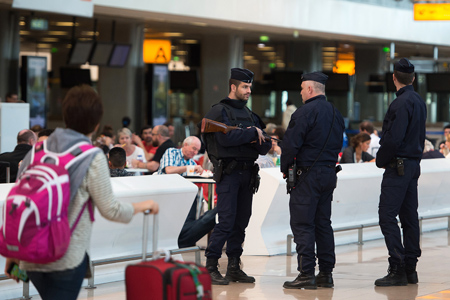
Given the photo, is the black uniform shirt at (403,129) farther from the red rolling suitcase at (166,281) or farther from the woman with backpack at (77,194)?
the woman with backpack at (77,194)

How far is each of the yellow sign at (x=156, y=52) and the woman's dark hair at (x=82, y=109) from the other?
20071 mm

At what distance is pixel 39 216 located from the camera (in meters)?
3.42

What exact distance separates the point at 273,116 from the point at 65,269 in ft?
85.0

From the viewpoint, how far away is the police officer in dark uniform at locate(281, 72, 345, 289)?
21.8 feet

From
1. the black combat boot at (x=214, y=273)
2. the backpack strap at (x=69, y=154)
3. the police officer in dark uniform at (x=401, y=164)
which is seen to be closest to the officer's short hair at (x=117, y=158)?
the black combat boot at (x=214, y=273)

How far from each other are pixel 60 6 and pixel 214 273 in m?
8.47

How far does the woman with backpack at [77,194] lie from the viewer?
356 cm

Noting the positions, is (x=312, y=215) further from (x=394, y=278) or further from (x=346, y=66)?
(x=346, y=66)

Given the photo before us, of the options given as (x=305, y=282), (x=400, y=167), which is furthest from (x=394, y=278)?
(x=400, y=167)

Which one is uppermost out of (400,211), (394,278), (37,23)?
(37,23)

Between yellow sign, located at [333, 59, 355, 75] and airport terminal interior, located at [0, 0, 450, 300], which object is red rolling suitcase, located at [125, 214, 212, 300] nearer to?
airport terminal interior, located at [0, 0, 450, 300]

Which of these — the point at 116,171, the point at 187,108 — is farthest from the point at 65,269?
the point at 187,108

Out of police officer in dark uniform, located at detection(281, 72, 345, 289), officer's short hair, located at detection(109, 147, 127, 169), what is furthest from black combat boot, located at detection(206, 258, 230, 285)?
officer's short hair, located at detection(109, 147, 127, 169)

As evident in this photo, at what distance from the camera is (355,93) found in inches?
1148
